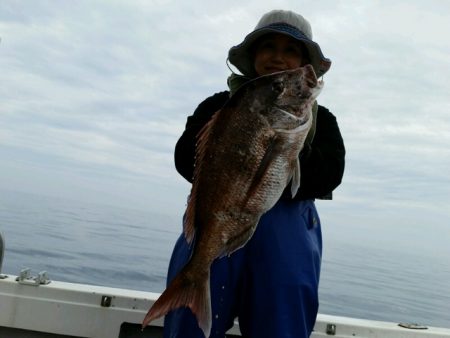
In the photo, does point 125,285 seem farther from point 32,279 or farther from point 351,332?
point 351,332

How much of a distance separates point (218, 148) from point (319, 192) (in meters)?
0.78

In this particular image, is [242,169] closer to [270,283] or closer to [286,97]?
[286,97]

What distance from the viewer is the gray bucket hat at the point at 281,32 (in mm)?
2760

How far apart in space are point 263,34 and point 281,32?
16 centimetres

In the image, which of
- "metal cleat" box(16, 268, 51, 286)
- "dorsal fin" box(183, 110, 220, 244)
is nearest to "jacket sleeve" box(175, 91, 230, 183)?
"dorsal fin" box(183, 110, 220, 244)

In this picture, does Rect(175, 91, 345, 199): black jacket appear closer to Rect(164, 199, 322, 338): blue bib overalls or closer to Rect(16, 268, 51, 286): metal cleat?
Rect(164, 199, 322, 338): blue bib overalls

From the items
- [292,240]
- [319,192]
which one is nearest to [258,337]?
[292,240]

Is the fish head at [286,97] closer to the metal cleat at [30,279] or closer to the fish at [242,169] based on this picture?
the fish at [242,169]

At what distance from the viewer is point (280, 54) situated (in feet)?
9.43

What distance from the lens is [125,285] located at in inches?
362

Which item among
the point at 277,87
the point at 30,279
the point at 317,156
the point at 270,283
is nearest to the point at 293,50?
the point at 317,156

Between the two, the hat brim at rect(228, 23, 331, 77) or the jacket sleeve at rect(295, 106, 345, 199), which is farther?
the hat brim at rect(228, 23, 331, 77)

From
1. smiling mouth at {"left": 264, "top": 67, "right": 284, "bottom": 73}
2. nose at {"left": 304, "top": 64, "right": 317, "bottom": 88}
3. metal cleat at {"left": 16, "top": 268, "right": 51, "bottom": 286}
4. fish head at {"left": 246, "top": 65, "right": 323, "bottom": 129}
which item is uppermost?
smiling mouth at {"left": 264, "top": 67, "right": 284, "bottom": 73}

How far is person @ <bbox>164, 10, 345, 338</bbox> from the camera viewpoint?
2.41m
